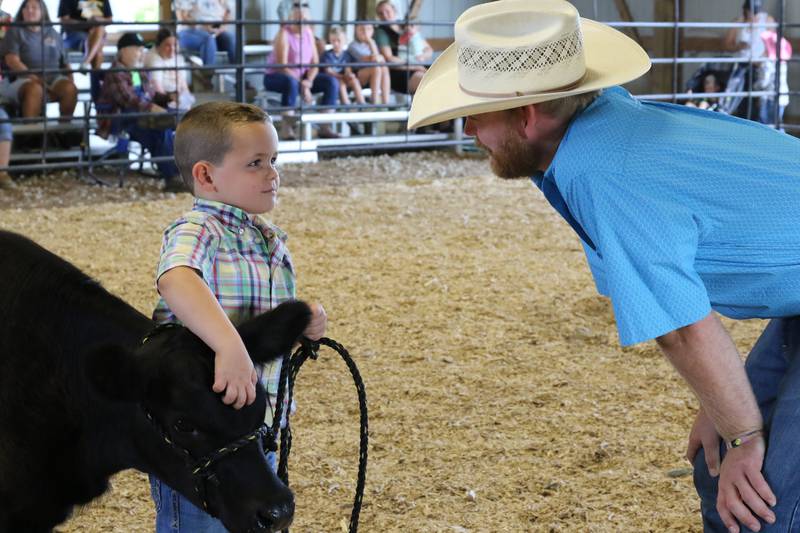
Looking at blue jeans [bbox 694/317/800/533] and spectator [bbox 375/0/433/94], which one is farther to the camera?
spectator [bbox 375/0/433/94]

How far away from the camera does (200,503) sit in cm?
183

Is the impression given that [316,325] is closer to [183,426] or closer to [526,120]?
[183,426]

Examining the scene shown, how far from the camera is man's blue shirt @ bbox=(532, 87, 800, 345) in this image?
5.33 feet

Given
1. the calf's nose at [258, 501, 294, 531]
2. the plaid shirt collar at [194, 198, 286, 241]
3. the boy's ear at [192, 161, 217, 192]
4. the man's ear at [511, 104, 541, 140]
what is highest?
the man's ear at [511, 104, 541, 140]

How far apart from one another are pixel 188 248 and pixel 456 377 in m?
2.21

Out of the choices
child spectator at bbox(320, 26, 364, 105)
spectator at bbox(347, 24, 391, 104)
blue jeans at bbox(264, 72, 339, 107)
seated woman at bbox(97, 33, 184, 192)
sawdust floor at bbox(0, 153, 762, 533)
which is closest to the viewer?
sawdust floor at bbox(0, 153, 762, 533)

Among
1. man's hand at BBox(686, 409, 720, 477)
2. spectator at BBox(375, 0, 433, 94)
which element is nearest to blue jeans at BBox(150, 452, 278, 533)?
man's hand at BBox(686, 409, 720, 477)

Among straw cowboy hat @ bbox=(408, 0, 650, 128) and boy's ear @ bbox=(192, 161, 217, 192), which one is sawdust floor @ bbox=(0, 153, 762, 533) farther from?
straw cowboy hat @ bbox=(408, 0, 650, 128)

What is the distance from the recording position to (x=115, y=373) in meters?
1.78

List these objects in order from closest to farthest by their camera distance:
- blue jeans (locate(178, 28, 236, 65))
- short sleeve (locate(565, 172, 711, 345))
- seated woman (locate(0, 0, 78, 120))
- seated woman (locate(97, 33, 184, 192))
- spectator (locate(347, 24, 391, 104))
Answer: short sleeve (locate(565, 172, 711, 345)) < seated woman (locate(0, 0, 78, 120)) < seated woman (locate(97, 33, 184, 192)) < blue jeans (locate(178, 28, 236, 65)) < spectator (locate(347, 24, 391, 104))

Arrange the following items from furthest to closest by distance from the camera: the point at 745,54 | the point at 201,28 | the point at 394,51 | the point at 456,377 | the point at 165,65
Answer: the point at 745,54
the point at 394,51
the point at 201,28
the point at 165,65
the point at 456,377

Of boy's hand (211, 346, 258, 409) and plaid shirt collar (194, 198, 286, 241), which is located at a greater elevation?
plaid shirt collar (194, 198, 286, 241)

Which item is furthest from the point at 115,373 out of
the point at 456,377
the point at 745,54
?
the point at 745,54

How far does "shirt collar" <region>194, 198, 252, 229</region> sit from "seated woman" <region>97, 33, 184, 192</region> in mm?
6571
